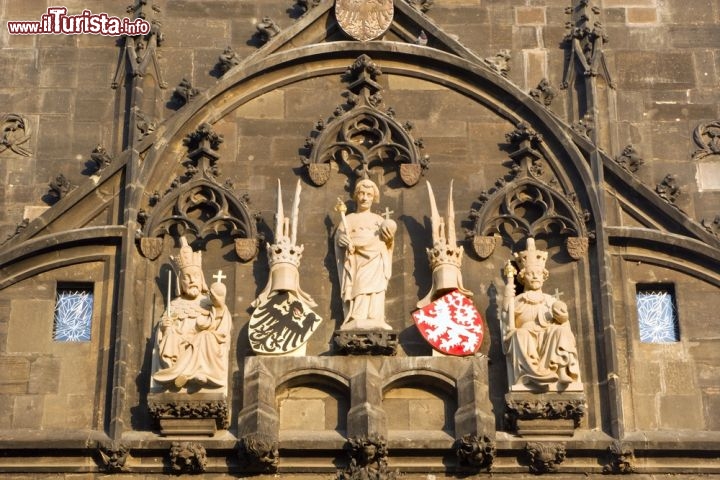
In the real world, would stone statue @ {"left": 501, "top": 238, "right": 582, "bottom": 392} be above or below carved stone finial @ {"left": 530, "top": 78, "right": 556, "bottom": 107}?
below

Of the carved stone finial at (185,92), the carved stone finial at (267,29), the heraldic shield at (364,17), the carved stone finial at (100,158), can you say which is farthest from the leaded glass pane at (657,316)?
the carved stone finial at (100,158)

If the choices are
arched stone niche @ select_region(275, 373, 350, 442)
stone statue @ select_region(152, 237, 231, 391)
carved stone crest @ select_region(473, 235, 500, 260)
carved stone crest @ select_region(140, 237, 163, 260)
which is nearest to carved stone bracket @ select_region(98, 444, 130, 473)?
stone statue @ select_region(152, 237, 231, 391)

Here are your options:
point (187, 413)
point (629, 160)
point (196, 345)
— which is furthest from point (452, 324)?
point (629, 160)

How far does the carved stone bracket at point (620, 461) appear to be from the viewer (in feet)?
68.0

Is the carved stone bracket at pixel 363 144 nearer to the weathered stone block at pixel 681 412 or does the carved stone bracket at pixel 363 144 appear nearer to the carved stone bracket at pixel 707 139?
the carved stone bracket at pixel 707 139

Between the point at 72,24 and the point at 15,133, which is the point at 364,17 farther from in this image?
the point at 15,133

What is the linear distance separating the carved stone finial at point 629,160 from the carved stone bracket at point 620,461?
338cm

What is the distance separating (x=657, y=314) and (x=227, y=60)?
17.3ft

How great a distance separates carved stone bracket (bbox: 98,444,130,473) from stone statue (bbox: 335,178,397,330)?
8.08 feet

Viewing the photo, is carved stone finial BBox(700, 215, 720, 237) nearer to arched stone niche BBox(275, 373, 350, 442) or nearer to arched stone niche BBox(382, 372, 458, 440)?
arched stone niche BBox(382, 372, 458, 440)

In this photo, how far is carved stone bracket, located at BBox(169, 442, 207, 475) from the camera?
20594mm

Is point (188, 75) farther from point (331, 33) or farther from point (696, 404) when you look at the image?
point (696, 404)

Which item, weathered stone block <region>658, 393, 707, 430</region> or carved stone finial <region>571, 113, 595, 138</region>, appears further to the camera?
carved stone finial <region>571, 113, 595, 138</region>

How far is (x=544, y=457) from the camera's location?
2062cm
